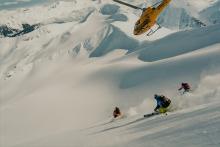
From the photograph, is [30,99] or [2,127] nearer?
[2,127]

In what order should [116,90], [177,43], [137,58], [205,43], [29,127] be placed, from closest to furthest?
[29,127] < [116,90] < [205,43] < [177,43] < [137,58]

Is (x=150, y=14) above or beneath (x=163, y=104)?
above

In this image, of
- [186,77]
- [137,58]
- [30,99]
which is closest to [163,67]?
[186,77]

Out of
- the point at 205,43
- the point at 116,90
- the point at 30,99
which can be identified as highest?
the point at 205,43

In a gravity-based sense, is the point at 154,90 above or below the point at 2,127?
above

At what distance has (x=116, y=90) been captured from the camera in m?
116

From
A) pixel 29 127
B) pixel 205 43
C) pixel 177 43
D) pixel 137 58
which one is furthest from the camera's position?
pixel 137 58

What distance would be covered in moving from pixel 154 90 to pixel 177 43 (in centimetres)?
4882

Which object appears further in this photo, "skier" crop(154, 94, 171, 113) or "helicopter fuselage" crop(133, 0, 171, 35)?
"helicopter fuselage" crop(133, 0, 171, 35)

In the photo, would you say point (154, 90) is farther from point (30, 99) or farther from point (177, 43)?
point (30, 99)

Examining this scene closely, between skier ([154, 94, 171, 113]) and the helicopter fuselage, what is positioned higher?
the helicopter fuselage

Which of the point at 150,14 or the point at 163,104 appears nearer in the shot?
the point at 163,104

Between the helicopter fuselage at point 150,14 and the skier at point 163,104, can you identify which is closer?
the skier at point 163,104

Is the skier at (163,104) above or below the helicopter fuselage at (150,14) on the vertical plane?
below
